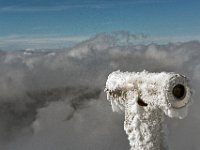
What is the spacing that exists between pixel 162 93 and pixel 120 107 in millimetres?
762

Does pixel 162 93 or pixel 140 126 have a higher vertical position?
pixel 162 93

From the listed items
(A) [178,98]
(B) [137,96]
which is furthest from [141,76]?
(A) [178,98]

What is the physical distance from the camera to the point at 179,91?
4.43 m

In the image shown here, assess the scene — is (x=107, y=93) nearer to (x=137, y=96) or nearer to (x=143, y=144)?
(x=137, y=96)

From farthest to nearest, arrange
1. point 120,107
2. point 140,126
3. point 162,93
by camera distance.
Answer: point 120,107, point 140,126, point 162,93

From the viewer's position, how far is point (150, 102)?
4.49m

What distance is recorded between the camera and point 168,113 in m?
4.36

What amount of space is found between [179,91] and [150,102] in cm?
27

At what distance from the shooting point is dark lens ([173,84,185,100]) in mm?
4365

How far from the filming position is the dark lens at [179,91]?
436 cm

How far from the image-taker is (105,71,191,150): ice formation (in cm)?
432

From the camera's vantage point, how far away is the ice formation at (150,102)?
4.32 meters

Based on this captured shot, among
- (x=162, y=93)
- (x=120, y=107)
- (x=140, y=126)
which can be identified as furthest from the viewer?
(x=120, y=107)

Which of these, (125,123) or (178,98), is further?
(125,123)
